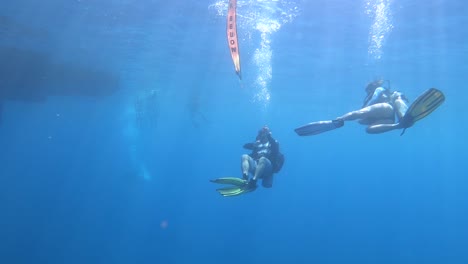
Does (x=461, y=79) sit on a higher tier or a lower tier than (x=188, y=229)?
higher

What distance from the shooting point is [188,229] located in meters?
49.1

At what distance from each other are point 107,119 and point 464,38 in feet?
181

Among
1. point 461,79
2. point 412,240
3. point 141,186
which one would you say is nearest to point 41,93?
point 461,79

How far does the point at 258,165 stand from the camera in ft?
28.2

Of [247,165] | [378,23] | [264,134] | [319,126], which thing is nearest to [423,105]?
[319,126]

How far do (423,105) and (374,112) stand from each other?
1065 millimetres

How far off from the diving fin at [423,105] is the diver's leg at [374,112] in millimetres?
629

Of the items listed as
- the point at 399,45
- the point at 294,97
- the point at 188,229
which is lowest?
the point at 188,229

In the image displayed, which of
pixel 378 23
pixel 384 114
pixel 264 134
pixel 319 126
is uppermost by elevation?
pixel 378 23

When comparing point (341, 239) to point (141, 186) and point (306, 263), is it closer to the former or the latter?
point (306, 263)

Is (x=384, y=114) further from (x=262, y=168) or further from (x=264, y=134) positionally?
(x=264, y=134)

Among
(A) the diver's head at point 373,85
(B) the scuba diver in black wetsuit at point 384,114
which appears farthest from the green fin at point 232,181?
(A) the diver's head at point 373,85

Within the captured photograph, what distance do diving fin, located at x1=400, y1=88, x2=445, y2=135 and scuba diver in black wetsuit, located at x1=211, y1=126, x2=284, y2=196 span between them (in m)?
3.22

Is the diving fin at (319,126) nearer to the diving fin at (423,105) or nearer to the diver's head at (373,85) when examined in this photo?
the diving fin at (423,105)
